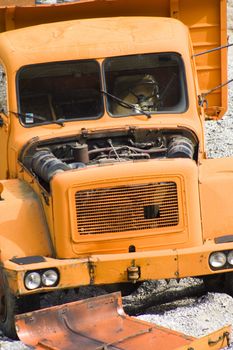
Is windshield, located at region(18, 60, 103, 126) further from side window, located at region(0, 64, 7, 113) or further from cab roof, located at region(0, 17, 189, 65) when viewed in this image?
side window, located at region(0, 64, 7, 113)

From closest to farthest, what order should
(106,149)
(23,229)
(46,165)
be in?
(23,229), (46,165), (106,149)

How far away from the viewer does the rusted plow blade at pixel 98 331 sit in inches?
328

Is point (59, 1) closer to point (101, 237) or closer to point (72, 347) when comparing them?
point (101, 237)

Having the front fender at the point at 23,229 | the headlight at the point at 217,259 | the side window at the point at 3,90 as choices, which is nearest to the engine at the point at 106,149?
the front fender at the point at 23,229

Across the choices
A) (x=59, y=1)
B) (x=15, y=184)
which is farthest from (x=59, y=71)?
(x=59, y=1)

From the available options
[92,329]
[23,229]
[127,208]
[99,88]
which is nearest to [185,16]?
[99,88]

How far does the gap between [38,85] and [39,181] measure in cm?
144

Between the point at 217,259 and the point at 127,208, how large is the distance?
2.85ft

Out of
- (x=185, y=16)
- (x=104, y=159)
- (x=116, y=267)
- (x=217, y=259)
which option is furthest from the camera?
(x=185, y=16)

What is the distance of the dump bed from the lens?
13.0 metres

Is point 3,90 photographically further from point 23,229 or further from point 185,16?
point 185,16

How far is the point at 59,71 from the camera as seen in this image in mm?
11211

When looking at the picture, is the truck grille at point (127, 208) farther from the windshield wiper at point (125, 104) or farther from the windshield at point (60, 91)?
the windshield at point (60, 91)

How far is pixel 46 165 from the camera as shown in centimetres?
1000
